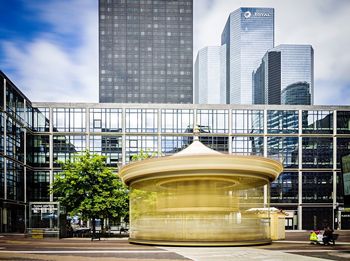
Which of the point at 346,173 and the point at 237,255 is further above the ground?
the point at 346,173

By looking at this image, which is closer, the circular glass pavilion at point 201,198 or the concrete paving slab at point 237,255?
the concrete paving slab at point 237,255

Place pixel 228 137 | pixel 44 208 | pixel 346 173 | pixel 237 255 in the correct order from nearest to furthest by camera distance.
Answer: pixel 237 255 < pixel 346 173 < pixel 44 208 < pixel 228 137

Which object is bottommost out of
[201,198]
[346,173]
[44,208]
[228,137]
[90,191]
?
[44,208]

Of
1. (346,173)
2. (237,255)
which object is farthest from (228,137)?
(237,255)

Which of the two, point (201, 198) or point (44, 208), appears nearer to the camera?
point (201, 198)

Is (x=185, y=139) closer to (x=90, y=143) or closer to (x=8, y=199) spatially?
(x=90, y=143)

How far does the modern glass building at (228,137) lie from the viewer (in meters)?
74.8

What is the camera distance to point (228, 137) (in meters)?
76.5

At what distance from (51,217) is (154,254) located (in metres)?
22.9

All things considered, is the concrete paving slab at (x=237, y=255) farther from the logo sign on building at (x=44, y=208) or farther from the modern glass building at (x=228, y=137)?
the modern glass building at (x=228, y=137)

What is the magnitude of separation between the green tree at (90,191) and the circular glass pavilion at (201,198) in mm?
10636

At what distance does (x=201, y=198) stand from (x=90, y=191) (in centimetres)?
1615

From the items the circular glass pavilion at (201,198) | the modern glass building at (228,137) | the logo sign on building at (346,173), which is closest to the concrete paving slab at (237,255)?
the circular glass pavilion at (201,198)

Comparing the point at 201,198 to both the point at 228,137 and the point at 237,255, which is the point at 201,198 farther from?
the point at 228,137
